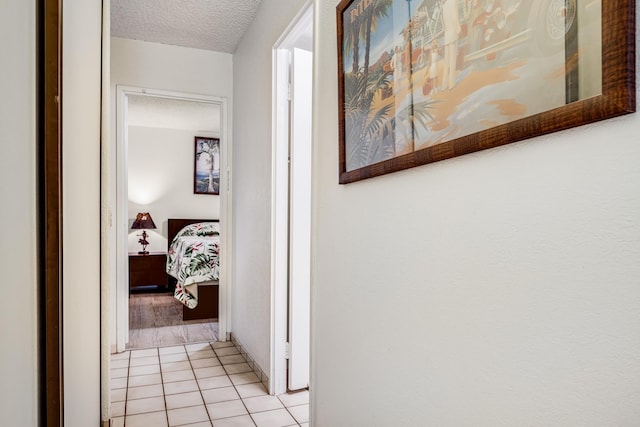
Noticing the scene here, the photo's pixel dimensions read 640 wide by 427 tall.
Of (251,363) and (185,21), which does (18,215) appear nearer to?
(251,363)

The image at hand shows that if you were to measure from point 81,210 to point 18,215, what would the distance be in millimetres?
891

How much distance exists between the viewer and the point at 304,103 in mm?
2494

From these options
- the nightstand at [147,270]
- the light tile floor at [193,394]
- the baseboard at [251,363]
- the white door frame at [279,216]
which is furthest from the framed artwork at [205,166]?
the white door frame at [279,216]

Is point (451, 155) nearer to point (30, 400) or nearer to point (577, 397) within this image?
point (577, 397)

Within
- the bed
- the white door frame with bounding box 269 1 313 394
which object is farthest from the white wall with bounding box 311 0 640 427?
the bed

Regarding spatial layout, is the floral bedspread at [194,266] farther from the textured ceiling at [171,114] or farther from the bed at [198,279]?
the textured ceiling at [171,114]

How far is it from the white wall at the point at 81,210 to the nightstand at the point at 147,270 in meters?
3.87

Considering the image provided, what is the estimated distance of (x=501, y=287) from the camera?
0.85 m

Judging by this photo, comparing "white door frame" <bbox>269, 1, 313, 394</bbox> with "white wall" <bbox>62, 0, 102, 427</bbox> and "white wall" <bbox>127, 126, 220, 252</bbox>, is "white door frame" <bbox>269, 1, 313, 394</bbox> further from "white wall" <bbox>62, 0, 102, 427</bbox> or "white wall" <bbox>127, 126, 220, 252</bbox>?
"white wall" <bbox>127, 126, 220, 252</bbox>

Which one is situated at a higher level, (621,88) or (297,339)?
(621,88)

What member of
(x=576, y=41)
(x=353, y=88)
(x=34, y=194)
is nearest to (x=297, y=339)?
(x=353, y=88)

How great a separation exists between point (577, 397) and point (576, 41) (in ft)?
1.98

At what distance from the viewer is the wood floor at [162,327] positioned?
11.5ft

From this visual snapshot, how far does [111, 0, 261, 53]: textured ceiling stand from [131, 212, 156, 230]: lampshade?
10.5ft
